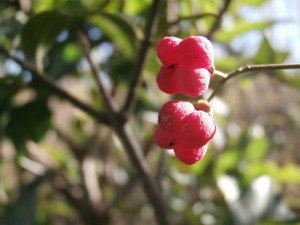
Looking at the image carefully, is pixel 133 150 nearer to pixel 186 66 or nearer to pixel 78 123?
pixel 186 66

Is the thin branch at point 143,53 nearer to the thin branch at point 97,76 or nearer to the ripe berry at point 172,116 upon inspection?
the thin branch at point 97,76

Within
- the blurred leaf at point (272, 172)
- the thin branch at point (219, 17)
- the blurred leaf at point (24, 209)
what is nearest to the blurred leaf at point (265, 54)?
the thin branch at point (219, 17)

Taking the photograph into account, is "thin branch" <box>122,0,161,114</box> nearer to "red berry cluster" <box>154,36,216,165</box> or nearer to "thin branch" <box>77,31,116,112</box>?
"thin branch" <box>77,31,116,112</box>

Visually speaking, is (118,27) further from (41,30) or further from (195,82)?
(195,82)

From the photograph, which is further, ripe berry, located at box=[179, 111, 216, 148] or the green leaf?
the green leaf

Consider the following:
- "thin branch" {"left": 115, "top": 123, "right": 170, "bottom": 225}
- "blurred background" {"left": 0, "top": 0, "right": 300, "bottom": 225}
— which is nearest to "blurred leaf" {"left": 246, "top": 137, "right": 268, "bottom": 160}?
"blurred background" {"left": 0, "top": 0, "right": 300, "bottom": 225}

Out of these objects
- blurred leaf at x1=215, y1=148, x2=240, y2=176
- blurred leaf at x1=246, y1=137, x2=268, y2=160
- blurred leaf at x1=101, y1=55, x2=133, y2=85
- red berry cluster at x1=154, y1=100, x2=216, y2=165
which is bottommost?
blurred leaf at x1=246, y1=137, x2=268, y2=160

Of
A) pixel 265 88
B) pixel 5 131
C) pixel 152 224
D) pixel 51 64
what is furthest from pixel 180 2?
pixel 265 88
